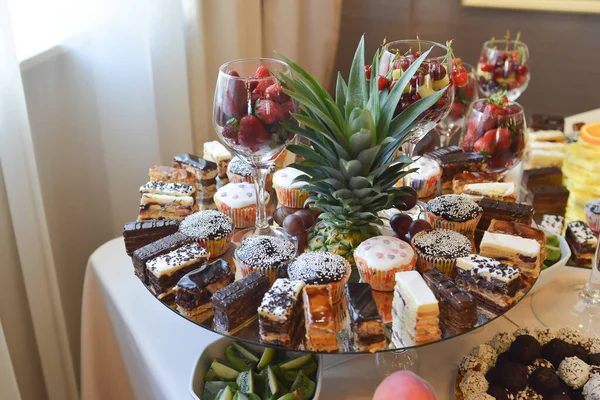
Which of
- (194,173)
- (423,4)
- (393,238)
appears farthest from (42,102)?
(423,4)

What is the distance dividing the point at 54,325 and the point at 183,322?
0.66 m

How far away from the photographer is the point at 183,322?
1265 mm

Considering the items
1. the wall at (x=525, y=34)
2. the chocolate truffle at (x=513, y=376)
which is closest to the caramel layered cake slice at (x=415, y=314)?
the chocolate truffle at (x=513, y=376)

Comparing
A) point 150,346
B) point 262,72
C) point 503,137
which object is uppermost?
point 262,72

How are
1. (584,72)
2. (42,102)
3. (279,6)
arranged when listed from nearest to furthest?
1. (42,102)
2. (279,6)
3. (584,72)

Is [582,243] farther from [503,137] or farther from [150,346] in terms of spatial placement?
[150,346]

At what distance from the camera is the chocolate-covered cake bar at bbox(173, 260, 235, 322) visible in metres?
1.06

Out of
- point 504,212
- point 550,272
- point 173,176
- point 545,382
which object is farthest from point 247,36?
point 545,382

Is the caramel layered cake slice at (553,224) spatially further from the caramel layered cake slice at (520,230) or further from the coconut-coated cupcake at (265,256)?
the coconut-coated cupcake at (265,256)

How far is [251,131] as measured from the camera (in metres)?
1.15

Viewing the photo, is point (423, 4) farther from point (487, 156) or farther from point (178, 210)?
point (178, 210)

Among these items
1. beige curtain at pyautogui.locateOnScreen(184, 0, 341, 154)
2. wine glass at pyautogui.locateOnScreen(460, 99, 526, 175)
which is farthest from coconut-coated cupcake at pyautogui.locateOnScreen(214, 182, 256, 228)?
beige curtain at pyautogui.locateOnScreen(184, 0, 341, 154)

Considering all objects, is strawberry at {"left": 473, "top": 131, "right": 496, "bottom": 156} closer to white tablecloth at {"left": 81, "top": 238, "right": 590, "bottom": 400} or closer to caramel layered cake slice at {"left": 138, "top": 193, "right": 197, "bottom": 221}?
white tablecloth at {"left": 81, "top": 238, "right": 590, "bottom": 400}

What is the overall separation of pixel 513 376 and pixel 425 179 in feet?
1.82
